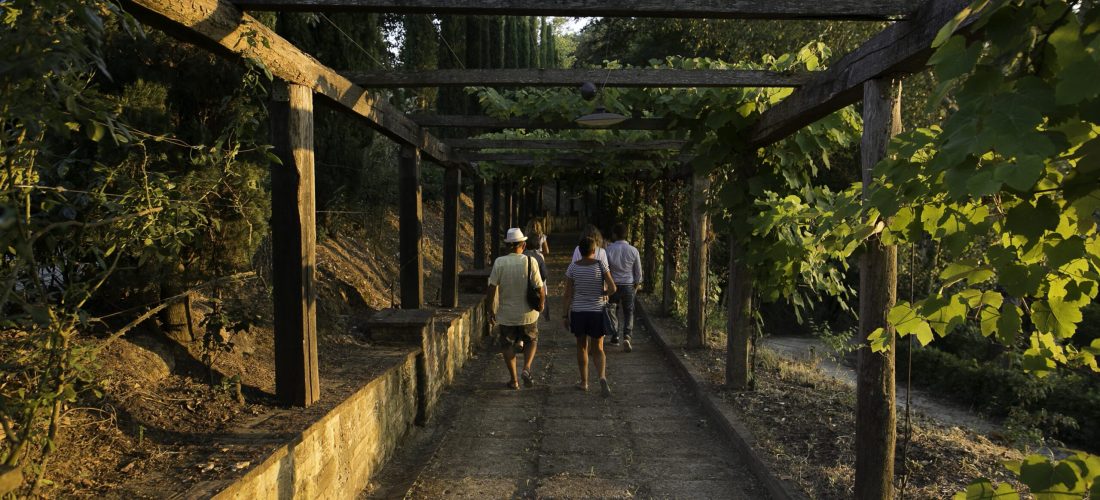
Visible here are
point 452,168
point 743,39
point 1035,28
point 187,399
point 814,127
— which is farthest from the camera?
point 743,39

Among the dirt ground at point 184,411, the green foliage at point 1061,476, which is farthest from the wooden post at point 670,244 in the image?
the green foliage at point 1061,476

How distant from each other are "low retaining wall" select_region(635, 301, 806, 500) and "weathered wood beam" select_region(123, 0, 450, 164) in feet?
12.1

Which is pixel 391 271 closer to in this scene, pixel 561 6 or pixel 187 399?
pixel 187 399

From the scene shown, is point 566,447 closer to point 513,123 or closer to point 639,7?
point 639,7

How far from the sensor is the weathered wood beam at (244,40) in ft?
10.1

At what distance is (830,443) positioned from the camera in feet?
17.1

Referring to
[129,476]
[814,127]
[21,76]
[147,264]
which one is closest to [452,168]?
[814,127]

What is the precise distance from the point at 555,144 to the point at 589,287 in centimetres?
379

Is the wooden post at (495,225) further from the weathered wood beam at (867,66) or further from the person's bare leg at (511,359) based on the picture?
the weathered wood beam at (867,66)

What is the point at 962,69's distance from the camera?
146 centimetres

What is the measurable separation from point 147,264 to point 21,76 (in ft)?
8.98

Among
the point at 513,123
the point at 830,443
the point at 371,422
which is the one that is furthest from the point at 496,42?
the point at 830,443

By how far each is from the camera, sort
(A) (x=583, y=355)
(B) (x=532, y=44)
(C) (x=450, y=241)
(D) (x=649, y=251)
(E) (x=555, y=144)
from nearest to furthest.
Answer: (A) (x=583, y=355)
(C) (x=450, y=241)
(E) (x=555, y=144)
(D) (x=649, y=251)
(B) (x=532, y=44)

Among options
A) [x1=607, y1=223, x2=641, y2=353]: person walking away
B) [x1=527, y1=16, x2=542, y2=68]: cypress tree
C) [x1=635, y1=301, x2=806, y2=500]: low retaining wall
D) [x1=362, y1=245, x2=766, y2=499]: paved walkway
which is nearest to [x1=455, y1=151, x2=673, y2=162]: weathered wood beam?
[x1=607, y1=223, x2=641, y2=353]: person walking away
